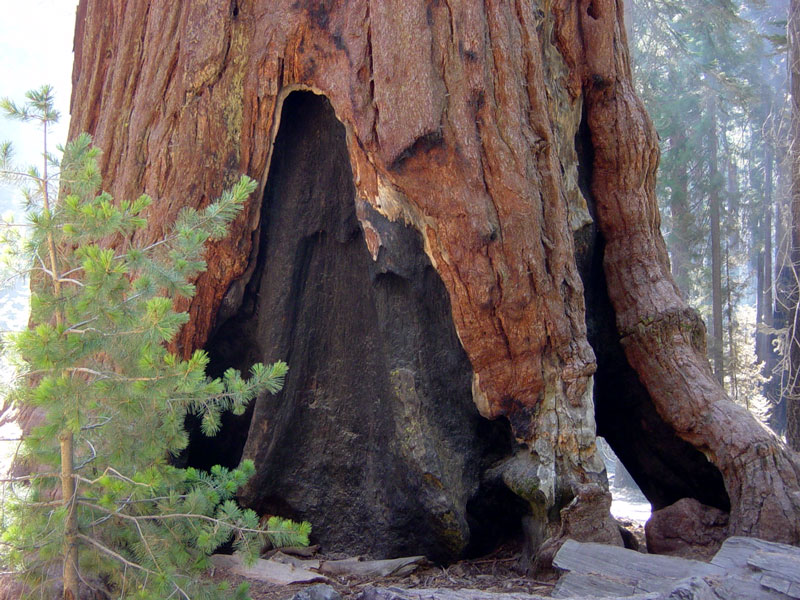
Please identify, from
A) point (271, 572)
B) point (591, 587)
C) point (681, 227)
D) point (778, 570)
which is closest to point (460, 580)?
point (591, 587)

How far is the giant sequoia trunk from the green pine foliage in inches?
50.7

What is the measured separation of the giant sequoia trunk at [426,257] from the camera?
3902 mm

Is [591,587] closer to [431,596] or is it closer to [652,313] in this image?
[431,596]

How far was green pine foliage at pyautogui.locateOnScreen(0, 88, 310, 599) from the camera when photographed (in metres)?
2.61

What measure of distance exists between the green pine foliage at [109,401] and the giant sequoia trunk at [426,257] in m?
1.29

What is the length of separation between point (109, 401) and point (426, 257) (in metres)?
2.15

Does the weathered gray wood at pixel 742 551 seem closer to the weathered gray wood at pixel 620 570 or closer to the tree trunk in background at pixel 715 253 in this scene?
Answer: the weathered gray wood at pixel 620 570

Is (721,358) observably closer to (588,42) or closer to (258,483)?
(588,42)

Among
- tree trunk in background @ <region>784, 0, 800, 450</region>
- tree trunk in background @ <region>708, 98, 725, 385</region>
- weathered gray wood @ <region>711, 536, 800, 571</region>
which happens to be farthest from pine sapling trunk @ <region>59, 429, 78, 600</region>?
tree trunk in background @ <region>708, 98, 725, 385</region>

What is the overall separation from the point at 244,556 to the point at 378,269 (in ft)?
6.73

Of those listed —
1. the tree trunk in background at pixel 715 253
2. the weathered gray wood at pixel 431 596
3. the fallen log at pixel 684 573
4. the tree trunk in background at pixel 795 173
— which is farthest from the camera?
the tree trunk in background at pixel 715 253

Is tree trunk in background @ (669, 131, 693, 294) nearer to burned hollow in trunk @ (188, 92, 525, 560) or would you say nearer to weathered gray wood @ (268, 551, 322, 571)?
burned hollow in trunk @ (188, 92, 525, 560)

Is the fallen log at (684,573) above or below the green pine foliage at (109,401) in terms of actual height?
below

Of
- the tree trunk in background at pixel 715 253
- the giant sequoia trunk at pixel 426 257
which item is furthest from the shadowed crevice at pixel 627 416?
the tree trunk in background at pixel 715 253
